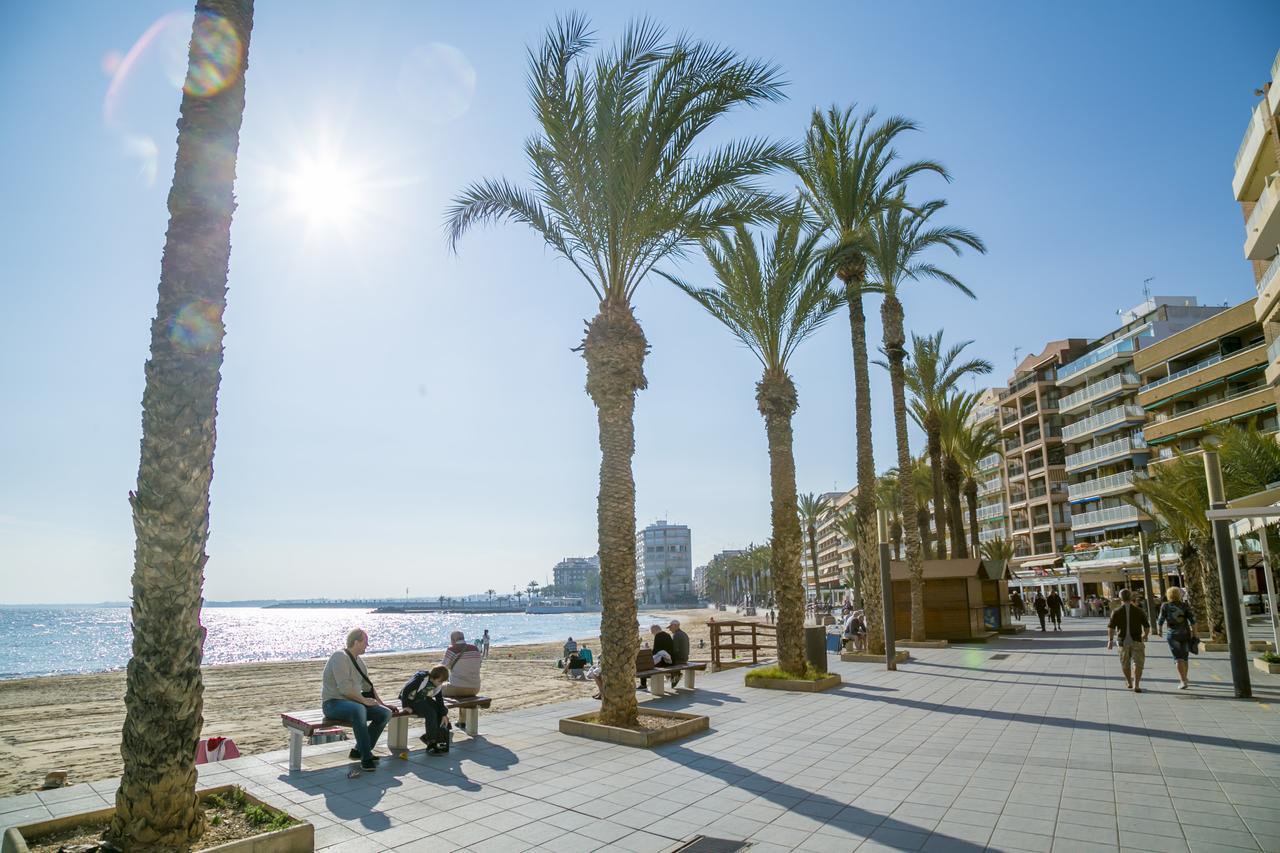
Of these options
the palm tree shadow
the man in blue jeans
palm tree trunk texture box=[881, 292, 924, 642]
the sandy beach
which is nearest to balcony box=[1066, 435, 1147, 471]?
palm tree trunk texture box=[881, 292, 924, 642]

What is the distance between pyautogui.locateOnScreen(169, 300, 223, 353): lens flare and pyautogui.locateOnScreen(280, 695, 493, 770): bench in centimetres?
387

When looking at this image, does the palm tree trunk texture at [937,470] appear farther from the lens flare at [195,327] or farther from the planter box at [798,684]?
the lens flare at [195,327]

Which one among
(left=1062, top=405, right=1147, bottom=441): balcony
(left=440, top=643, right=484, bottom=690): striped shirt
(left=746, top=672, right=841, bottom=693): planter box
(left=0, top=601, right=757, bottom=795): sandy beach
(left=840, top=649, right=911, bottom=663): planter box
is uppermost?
(left=1062, top=405, right=1147, bottom=441): balcony

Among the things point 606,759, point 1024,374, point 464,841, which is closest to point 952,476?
point 606,759

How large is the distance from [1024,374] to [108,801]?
7047 centimetres

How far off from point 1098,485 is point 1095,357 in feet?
32.5

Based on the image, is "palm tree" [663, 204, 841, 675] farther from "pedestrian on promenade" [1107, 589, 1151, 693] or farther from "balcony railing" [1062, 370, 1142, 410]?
"balcony railing" [1062, 370, 1142, 410]

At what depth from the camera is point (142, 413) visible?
15.8ft

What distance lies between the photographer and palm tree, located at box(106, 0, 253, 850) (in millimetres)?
4457

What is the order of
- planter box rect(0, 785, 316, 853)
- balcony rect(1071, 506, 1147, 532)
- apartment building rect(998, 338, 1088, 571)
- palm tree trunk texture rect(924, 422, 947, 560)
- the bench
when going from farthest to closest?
1. apartment building rect(998, 338, 1088, 571)
2. balcony rect(1071, 506, 1147, 532)
3. palm tree trunk texture rect(924, 422, 947, 560)
4. the bench
5. planter box rect(0, 785, 316, 853)

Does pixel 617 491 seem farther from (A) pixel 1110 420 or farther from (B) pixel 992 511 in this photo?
(B) pixel 992 511

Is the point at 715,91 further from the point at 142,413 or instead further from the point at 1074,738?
the point at 1074,738

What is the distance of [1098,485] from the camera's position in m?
50.2

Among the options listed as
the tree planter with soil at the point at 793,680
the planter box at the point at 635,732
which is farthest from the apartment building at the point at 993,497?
the planter box at the point at 635,732
